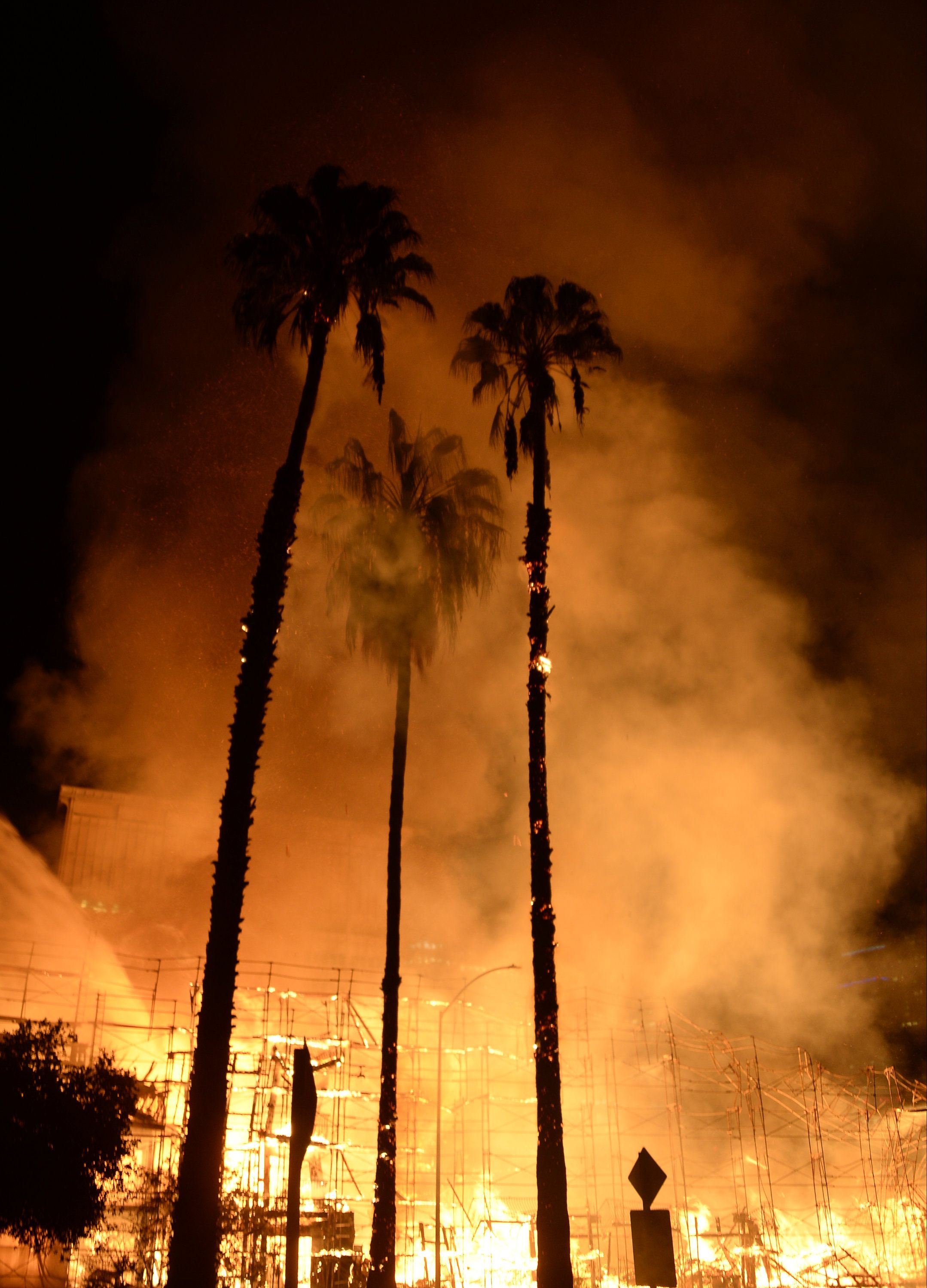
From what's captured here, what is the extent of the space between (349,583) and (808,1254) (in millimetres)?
21453

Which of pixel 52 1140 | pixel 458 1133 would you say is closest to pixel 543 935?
pixel 52 1140

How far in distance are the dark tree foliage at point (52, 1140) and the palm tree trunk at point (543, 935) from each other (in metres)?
5.77

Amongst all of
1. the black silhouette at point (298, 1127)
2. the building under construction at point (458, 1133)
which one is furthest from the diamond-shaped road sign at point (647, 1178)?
the building under construction at point (458, 1133)

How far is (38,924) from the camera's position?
31328 mm

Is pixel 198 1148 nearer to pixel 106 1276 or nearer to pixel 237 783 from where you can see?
pixel 237 783

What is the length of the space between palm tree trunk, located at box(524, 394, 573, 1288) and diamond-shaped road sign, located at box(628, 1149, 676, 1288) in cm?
414

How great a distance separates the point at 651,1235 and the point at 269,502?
31.7ft

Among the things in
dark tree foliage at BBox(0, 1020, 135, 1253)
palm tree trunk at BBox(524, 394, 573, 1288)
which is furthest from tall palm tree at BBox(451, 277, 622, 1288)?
dark tree foliage at BBox(0, 1020, 135, 1253)

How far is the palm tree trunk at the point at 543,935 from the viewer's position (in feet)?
40.9

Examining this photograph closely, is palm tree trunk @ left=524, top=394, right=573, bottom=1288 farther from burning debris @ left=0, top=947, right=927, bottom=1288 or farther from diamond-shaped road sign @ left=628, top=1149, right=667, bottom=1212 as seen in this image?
burning debris @ left=0, top=947, right=927, bottom=1288

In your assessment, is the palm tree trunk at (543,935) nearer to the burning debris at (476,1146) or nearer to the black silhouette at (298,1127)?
the black silhouette at (298,1127)

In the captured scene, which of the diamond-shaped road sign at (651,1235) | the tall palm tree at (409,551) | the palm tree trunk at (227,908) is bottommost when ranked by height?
the diamond-shaped road sign at (651,1235)

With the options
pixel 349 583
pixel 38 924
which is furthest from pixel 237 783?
pixel 38 924

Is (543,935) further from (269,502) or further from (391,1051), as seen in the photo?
(269,502)
